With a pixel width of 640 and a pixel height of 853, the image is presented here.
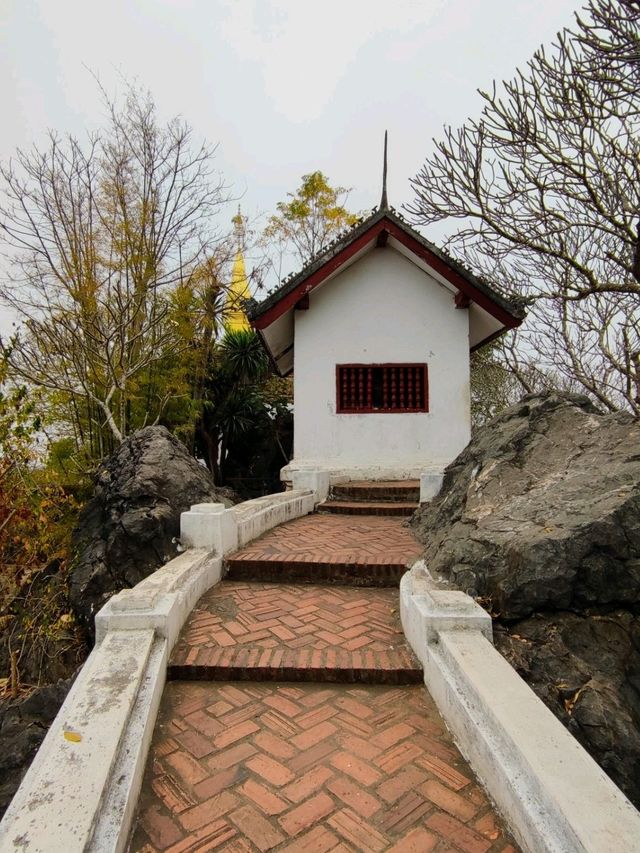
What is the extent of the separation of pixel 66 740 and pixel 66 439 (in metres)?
10.1

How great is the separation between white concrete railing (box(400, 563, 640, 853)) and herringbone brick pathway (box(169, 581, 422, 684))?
36 cm

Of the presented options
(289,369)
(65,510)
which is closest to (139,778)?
(65,510)

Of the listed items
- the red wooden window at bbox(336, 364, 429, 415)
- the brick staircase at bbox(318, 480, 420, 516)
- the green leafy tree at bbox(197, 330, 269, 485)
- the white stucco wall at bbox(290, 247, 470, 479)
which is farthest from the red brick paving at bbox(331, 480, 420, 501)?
the green leafy tree at bbox(197, 330, 269, 485)

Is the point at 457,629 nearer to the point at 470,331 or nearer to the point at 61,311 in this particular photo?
the point at 470,331

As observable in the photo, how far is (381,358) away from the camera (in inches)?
385

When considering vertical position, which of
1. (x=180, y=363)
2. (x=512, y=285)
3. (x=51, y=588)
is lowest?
(x=51, y=588)

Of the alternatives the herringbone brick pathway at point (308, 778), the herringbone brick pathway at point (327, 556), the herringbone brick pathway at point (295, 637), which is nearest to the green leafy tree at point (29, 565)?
the herringbone brick pathway at point (327, 556)

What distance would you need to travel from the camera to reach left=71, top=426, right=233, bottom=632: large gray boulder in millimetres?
4910

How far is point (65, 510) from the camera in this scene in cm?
824

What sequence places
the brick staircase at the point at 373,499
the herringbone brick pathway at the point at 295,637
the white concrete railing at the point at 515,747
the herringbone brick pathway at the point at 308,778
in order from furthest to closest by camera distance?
the brick staircase at the point at 373,499 < the herringbone brick pathway at the point at 295,637 < the herringbone brick pathway at the point at 308,778 < the white concrete railing at the point at 515,747

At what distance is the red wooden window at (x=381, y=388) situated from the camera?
970 cm

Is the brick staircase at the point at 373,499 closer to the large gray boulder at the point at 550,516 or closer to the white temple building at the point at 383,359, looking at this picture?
the white temple building at the point at 383,359

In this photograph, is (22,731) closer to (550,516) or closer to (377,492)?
(550,516)

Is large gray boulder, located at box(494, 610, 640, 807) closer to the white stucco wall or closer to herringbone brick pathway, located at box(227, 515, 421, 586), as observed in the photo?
herringbone brick pathway, located at box(227, 515, 421, 586)
